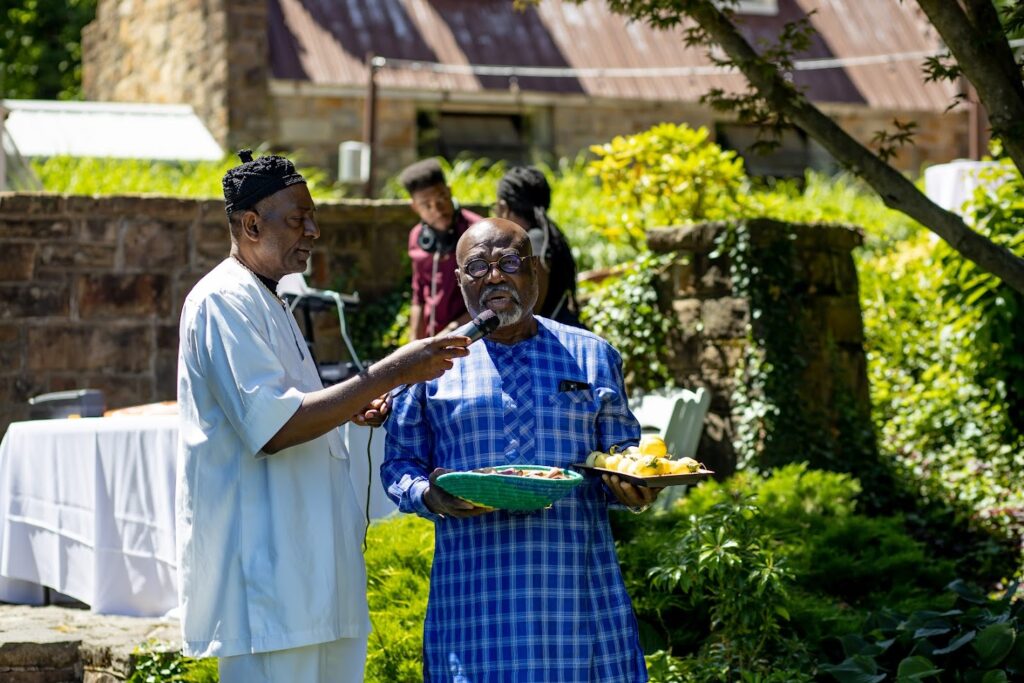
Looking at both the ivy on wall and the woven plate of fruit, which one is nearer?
the woven plate of fruit

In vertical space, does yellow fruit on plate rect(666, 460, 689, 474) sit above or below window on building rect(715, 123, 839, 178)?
below

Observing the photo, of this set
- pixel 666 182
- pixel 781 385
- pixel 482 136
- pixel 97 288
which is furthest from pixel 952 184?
pixel 482 136

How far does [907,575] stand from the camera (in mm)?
6180

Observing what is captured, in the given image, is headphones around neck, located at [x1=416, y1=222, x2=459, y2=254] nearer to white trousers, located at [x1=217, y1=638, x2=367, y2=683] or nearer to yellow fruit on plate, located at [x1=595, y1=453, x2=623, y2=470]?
white trousers, located at [x1=217, y1=638, x2=367, y2=683]

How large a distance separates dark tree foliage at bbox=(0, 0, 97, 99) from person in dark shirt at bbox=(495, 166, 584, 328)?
49.6ft

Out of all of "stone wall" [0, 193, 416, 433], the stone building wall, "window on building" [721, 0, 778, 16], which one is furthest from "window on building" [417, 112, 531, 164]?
"stone wall" [0, 193, 416, 433]

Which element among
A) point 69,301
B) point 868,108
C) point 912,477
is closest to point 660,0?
point 912,477

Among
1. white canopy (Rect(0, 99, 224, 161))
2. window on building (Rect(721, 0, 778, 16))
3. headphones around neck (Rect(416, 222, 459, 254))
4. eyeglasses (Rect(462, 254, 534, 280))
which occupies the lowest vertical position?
eyeglasses (Rect(462, 254, 534, 280))

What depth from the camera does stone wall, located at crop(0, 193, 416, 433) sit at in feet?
28.1

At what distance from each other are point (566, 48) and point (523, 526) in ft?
44.2

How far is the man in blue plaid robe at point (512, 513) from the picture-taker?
3291 millimetres

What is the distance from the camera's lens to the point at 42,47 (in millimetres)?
20031

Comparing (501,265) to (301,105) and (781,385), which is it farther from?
(301,105)

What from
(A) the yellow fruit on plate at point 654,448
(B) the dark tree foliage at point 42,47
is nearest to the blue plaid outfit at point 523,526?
(A) the yellow fruit on plate at point 654,448
